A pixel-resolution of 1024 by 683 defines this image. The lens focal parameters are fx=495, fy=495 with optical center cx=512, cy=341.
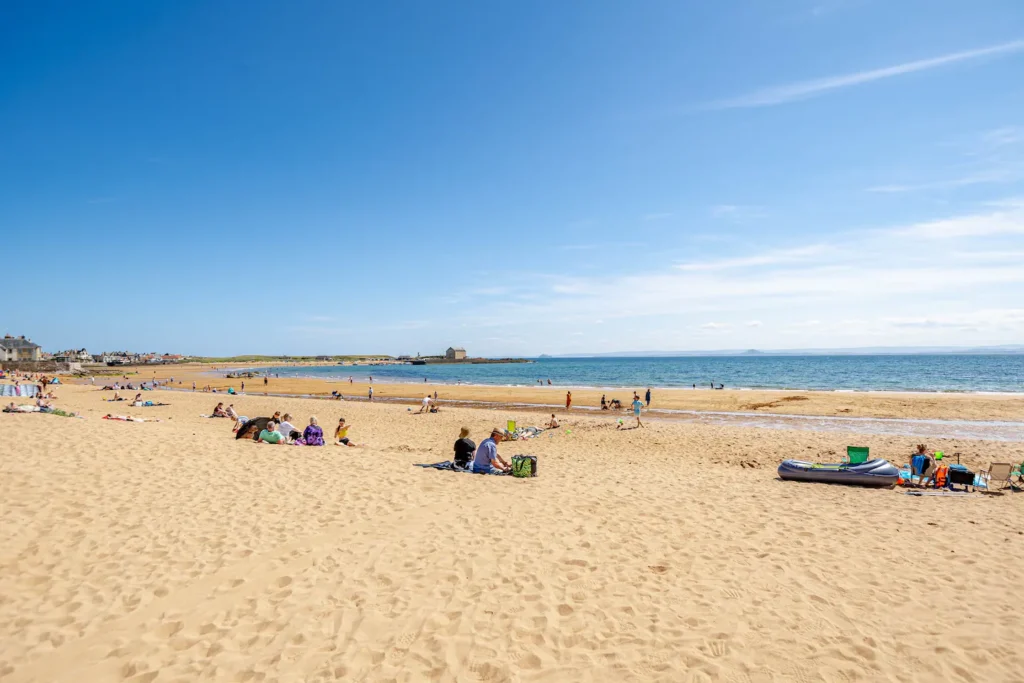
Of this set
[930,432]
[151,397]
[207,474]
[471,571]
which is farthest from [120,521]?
[151,397]

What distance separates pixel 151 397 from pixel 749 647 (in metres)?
44.4

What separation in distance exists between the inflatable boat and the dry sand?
0.49 meters

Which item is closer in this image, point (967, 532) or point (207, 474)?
point (967, 532)

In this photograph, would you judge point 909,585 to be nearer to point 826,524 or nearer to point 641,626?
point 826,524

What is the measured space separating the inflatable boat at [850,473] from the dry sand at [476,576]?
487 mm

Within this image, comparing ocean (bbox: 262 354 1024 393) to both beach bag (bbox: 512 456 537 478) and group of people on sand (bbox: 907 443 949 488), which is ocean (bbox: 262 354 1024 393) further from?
beach bag (bbox: 512 456 537 478)

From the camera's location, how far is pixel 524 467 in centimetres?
1159

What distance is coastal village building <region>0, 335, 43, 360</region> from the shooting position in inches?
3562

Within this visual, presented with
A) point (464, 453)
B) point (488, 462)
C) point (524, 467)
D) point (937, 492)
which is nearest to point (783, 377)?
point (937, 492)

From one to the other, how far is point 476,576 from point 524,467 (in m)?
5.32

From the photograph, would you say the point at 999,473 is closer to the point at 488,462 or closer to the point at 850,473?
the point at 850,473

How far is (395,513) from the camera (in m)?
8.55

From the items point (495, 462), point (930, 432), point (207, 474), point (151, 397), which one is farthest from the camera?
point (151, 397)

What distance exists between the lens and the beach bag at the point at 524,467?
38.0 ft
